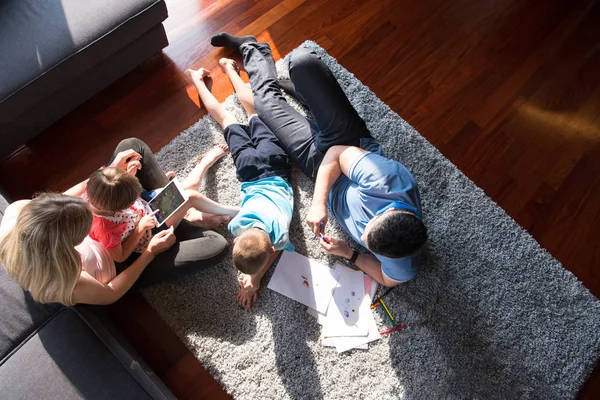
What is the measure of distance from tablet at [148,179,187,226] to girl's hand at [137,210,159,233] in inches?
1.7

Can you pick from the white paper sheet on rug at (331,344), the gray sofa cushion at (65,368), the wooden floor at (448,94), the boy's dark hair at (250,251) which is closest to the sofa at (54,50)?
the wooden floor at (448,94)

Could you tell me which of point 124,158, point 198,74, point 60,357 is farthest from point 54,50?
point 60,357

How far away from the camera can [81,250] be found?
5.10ft

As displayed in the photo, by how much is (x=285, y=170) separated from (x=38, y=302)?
1176mm

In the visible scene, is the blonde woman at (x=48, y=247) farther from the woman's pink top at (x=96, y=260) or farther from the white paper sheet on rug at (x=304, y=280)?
the white paper sheet on rug at (x=304, y=280)

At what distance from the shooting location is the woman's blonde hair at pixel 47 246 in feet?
4.26

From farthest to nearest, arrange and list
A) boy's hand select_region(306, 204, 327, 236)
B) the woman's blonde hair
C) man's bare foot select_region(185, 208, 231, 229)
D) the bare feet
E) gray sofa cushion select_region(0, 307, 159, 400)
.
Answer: the bare feet → man's bare foot select_region(185, 208, 231, 229) → boy's hand select_region(306, 204, 327, 236) → gray sofa cushion select_region(0, 307, 159, 400) → the woman's blonde hair

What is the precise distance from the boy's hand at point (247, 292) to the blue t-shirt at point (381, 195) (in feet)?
1.74

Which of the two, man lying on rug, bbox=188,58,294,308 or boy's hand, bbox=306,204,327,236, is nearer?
man lying on rug, bbox=188,58,294,308

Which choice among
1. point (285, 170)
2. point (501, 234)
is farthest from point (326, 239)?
point (501, 234)

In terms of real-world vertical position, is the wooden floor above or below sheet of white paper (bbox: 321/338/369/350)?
above

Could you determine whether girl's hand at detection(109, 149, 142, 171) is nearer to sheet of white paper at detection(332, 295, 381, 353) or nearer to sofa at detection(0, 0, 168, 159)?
sofa at detection(0, 0, 168, 159)

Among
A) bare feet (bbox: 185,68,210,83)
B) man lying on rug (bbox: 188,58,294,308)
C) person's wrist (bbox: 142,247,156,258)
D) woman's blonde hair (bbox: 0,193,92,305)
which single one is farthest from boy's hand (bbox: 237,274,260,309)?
bare feet (bbox: 185,68,210,83)

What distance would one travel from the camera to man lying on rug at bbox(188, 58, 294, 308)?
1.54 meters
